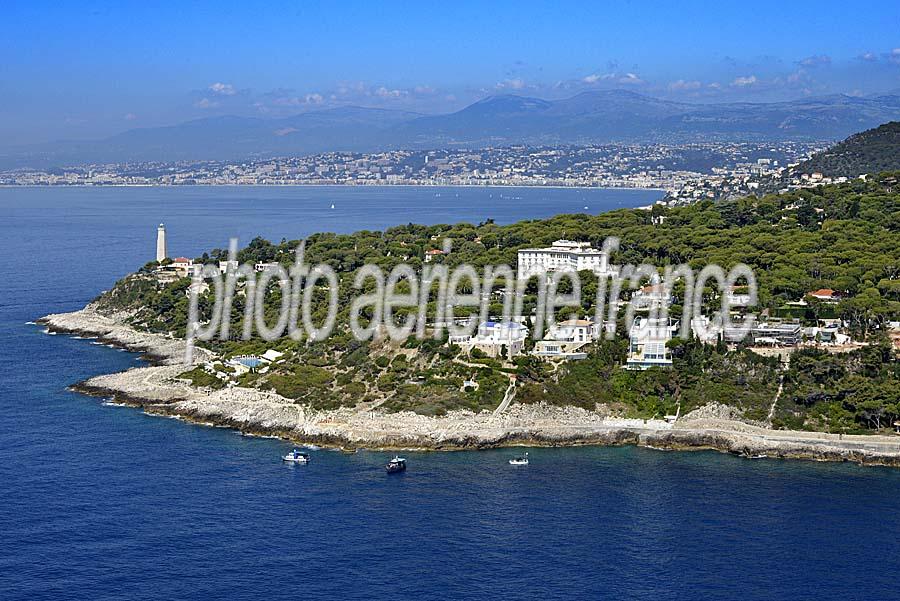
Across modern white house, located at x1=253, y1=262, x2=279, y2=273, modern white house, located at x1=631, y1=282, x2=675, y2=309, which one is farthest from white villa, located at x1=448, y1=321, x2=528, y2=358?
modern white house, located at x1=253, y1=262, x2=279, y2=273

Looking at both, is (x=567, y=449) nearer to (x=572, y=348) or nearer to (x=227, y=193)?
(x=572, y=348)

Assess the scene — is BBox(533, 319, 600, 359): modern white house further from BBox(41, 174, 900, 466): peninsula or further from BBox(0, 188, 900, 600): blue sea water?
BBox(0, 188, 900, 600): blue sea water

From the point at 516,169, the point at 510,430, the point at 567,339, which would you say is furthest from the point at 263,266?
the point at 516,169

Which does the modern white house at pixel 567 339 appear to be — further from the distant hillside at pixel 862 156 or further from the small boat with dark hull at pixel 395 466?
the distant hillside at pixel 862 156

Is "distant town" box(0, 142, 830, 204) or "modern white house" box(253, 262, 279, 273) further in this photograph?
"distant town" box(0, 142, 830, 204)

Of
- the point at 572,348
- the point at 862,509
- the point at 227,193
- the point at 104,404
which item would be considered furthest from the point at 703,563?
the point at 227,193

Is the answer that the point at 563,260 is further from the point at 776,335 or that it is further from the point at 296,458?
the point at 296,458
